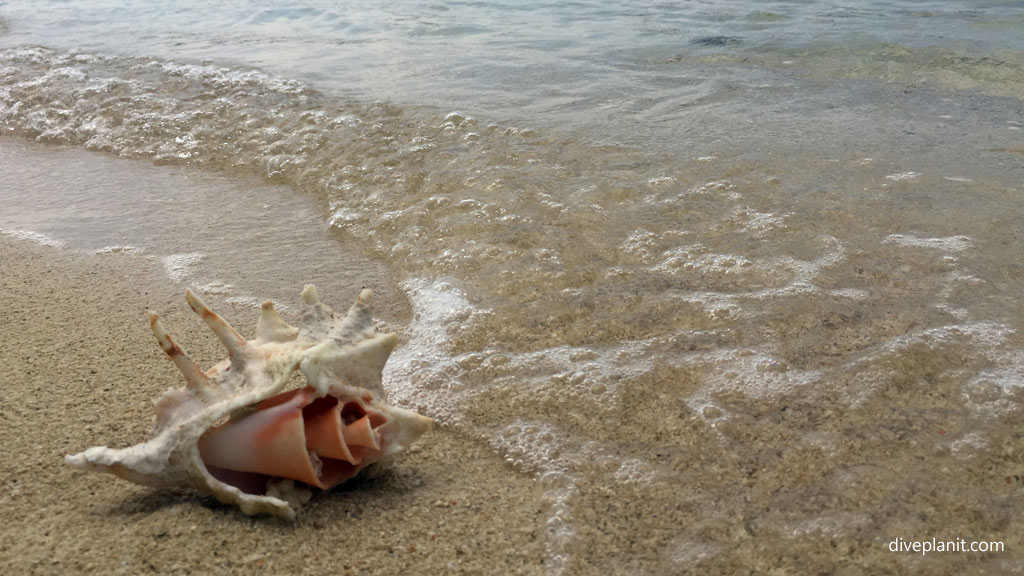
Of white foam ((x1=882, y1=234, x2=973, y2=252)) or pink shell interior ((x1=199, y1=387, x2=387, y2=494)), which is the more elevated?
pink shell interior ((x1=199, y1=387, x2=387, y2=494))

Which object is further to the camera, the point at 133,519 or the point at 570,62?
the point at 570,62

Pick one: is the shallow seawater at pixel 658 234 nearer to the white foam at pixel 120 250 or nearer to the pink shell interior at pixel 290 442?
the white foam at pixel 120 250

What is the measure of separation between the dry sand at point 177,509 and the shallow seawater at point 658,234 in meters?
0.16

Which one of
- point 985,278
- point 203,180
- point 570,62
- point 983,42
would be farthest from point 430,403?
point 983,42

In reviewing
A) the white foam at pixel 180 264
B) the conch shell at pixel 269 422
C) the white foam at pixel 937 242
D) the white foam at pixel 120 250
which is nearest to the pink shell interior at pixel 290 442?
the conch shell at pixel 269 422

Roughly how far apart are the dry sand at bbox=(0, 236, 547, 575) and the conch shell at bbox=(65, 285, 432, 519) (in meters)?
0.07

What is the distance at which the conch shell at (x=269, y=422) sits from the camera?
5.31 feet

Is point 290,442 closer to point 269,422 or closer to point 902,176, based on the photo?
point 269,422

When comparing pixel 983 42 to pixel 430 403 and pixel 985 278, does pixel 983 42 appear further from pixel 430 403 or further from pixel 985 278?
pixel 430 403

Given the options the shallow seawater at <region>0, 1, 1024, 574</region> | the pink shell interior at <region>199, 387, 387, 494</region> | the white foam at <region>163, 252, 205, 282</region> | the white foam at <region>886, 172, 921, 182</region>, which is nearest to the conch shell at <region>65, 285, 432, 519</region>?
the pink shell interior at <region>199, 387, 387, 494</region>

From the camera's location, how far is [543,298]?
9.42ft

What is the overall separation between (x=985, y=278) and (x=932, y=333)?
0.48m

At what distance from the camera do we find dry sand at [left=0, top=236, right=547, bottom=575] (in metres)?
1.59

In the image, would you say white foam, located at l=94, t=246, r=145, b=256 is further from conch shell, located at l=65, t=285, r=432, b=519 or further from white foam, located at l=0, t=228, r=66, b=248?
conch shell, located at l=65, t=285, r=432, b=519
